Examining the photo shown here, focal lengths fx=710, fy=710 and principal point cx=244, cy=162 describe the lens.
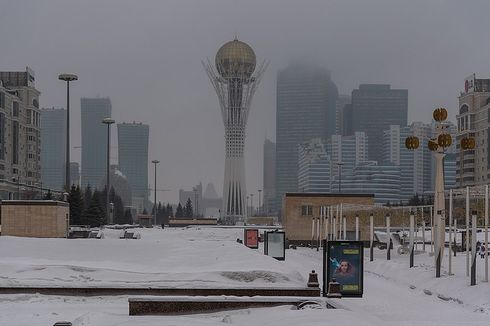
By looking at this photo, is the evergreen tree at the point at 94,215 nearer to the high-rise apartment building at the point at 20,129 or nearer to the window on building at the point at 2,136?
the high-rise apartment building at the point at 20,129

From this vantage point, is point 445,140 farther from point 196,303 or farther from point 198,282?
point 196,303

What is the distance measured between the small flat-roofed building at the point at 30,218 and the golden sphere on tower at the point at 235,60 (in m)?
124

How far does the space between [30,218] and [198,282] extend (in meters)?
22.0

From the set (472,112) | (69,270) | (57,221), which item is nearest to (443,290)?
(69,270)

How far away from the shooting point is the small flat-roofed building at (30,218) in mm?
40844

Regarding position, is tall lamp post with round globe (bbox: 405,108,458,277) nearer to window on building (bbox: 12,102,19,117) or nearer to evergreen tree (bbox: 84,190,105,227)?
evergreen tree (bbox: 84,190,105,227)

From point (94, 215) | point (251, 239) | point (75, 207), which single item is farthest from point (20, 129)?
point (251, 239)

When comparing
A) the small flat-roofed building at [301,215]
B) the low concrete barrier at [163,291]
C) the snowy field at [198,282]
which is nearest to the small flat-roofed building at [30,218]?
the snowy field at [198,282]

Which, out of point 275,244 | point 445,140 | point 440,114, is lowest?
point 275,244

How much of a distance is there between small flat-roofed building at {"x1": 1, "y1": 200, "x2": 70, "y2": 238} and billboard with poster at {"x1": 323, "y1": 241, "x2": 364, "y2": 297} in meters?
24.2

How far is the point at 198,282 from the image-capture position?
21797 millimetres

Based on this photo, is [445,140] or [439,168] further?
[439,168]

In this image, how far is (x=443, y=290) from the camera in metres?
24.6

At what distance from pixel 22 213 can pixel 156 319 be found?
91.3 feet
